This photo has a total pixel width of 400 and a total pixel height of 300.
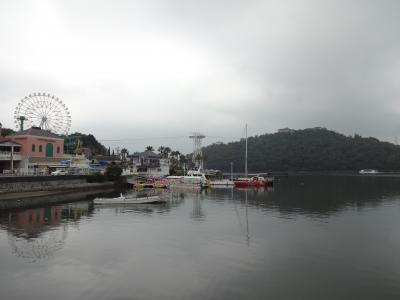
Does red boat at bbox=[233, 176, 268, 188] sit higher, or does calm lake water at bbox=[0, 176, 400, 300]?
red boat at bbox=[233, 176, 268, 188]

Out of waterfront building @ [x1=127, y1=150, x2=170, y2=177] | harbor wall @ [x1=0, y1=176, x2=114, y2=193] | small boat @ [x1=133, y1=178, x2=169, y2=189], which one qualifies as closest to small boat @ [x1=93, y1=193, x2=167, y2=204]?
harbor wall @ [x1=0, y1=176, x2=114, y2=193]

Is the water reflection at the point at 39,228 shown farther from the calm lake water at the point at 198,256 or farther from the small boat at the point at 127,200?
the small boat at the point at 127,200

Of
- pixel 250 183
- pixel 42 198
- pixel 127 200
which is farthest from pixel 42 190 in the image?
pixel 250 183

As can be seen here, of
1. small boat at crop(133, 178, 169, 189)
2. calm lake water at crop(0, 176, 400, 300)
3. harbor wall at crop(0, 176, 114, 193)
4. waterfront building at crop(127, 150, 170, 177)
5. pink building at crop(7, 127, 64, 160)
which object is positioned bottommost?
calm lake water at crop(0, 176, 400, 300)

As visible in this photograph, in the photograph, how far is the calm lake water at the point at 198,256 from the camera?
18516mm

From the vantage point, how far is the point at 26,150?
77.1 m

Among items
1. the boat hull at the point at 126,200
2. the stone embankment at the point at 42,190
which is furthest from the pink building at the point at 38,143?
the boat hull at the point at 126,200

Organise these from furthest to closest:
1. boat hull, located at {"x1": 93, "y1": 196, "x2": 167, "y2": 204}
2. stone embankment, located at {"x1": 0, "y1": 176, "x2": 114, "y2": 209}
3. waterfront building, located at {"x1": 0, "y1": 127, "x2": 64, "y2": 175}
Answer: waterfront building, located at {"x1": 0, "y1": 127, "x2": 64, "y2": 175} → boat hull, located at {"x1": 93, "y1": 196, "x2": 167, "y2": 204} → stone embankment, located at {"x1": 0, "y1": 176, "x2": 114, "y2": 209}

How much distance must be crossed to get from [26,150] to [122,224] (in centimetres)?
4896

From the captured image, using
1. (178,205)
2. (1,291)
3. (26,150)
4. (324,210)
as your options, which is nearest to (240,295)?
(1,291)

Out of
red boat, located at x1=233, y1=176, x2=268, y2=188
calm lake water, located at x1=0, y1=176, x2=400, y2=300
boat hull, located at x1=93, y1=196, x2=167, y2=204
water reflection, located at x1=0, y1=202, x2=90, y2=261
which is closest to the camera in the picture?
calm lake water, located at x1=0, y1=176, x2=400, y2=300

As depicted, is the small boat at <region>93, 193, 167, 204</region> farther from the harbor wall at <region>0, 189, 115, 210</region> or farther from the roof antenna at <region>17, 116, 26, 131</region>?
the roof antenna at <region>17, 116, 26, 131</region>

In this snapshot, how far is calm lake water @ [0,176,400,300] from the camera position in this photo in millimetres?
18516

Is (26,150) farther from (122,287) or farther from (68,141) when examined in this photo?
(122,287)
